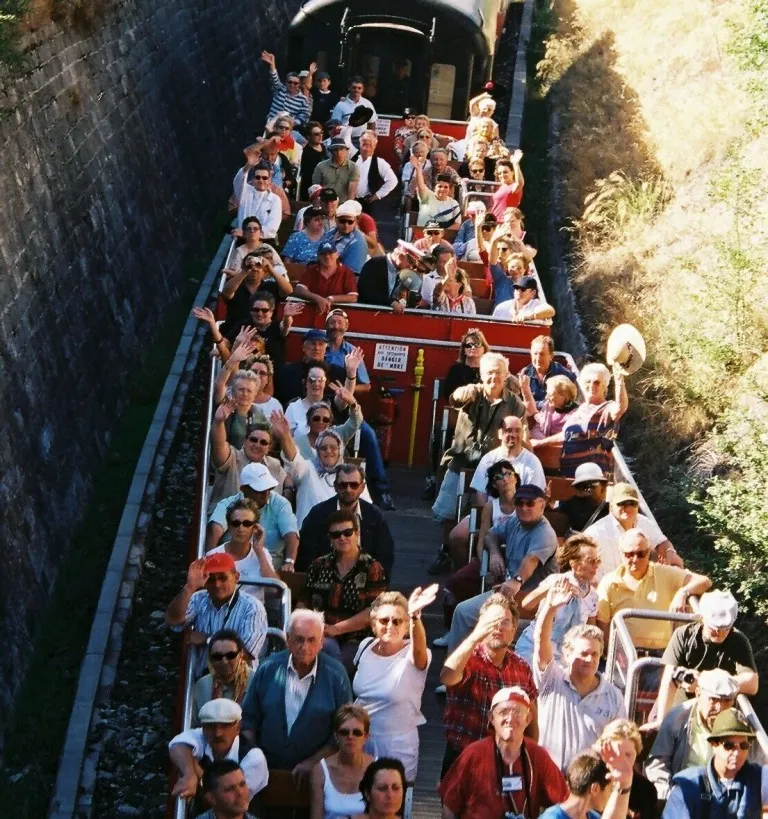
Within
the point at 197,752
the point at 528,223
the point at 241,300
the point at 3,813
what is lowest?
the point at 3,813

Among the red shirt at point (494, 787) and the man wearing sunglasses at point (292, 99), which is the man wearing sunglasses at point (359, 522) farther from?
the man wearing sunglasses at point (292, 99)

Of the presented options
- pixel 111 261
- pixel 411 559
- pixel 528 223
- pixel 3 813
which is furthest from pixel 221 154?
pixel 3 813

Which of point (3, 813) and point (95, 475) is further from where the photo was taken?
point (95, 475)

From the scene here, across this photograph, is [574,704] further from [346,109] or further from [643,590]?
[346,109]

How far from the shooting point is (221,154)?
27250mm

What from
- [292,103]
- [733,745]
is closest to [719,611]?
[733,745]

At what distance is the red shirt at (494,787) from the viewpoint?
778 centimetres

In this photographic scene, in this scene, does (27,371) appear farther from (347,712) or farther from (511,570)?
(347,712)

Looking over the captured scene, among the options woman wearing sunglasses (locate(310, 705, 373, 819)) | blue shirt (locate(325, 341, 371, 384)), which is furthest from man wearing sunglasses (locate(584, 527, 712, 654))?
blue shirt (locate(325, 341, 371, 384))

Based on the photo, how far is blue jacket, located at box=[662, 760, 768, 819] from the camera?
757 centimetres

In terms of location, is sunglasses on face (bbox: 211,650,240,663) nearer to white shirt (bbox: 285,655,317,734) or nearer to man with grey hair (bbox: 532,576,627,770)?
white shirt (bbox: 285,655,317,734)

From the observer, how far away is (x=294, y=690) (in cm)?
857

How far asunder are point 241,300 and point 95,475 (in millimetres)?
2945

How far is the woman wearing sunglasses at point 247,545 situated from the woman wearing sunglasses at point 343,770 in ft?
5.96
